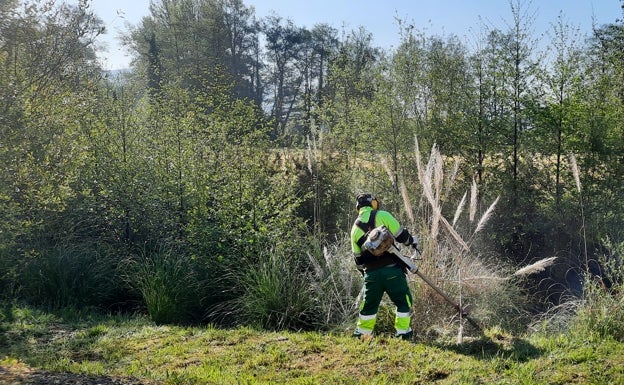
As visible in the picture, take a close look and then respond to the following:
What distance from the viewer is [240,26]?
110 feet

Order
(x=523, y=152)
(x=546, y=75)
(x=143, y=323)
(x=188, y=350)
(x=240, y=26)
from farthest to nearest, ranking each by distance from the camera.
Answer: (x=240, y=26) → (x=523, y=152) → (x=546, y=75) → (x=143, y=323) → (x=188, y=350)

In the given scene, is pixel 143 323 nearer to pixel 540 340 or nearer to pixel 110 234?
pixel 110 234

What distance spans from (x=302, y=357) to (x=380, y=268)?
4.23 ft

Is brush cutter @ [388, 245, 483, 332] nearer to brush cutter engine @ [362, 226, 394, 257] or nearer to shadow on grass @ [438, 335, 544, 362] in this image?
brush cutter engine @ [362, 226, 394, 257]

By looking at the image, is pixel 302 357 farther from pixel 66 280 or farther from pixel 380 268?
pixel 66 280

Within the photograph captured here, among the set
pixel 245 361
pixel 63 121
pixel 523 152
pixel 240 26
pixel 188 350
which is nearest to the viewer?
pixel 245 361

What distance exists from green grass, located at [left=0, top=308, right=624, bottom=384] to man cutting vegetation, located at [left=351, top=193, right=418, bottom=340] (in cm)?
24

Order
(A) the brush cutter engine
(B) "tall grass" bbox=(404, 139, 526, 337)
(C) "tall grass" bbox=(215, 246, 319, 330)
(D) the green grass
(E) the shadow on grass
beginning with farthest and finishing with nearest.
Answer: (C) "tall grass" bbox=(215, 246, 319, 330) → (B) "tall grass" bbox=(404, 139, 526, 337) → (A) the brush cutter engine → (E) the shadow on grass → (D) the green grass

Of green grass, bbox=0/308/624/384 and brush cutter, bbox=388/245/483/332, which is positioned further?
brush cutter, bbox=388/245/483/332

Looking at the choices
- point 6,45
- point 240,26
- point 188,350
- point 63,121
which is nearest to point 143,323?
point 188,350

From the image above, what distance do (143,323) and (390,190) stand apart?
657 cm

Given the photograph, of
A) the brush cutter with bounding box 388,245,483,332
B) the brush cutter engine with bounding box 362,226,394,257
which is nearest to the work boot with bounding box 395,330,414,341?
the brush cutter with bounding box 388,245,483,332

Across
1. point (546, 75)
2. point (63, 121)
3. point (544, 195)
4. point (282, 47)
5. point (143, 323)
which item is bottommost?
point (143, 323)

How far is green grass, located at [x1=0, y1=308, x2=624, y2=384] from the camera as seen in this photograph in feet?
14.3
